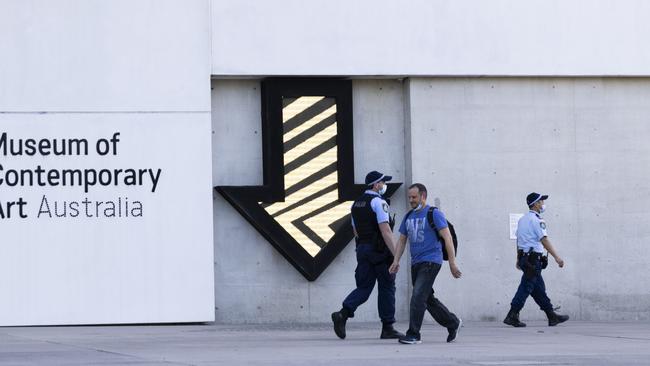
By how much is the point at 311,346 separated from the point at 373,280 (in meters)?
1.51

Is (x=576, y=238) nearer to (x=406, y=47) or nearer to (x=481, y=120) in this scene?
(x=481, y=120)

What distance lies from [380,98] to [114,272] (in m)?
5.01

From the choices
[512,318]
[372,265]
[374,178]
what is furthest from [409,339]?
[512,318]

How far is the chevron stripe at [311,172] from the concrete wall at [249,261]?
0.42m

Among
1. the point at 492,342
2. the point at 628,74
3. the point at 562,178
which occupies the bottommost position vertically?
the point at 492,342

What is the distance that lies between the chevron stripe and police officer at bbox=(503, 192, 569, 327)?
2.99 metres

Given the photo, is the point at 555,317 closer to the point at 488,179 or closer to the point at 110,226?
the point at 488,179

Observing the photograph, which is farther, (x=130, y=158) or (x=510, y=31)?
(x=510, y=31)

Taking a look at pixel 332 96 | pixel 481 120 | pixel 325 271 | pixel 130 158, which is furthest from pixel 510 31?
pixel 130 158

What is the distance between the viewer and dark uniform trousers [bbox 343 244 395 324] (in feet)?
53.7

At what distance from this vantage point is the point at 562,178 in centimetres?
2223

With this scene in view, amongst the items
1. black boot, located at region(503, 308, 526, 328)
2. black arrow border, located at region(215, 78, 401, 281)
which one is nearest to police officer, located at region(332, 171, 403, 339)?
black boot, located at region(503, 308, 526, 328)

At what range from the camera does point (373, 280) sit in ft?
54.1

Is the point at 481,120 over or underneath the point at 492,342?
over
